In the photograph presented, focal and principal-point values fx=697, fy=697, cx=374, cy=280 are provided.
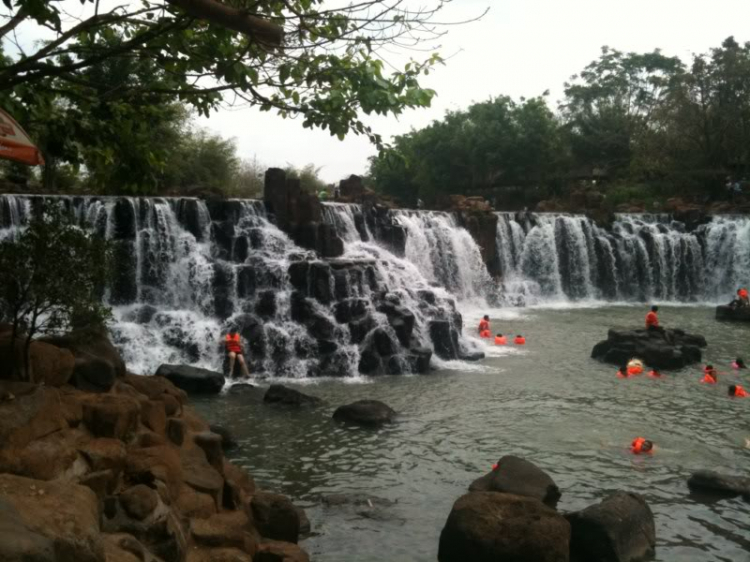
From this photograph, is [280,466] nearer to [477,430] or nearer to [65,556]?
[477,430]

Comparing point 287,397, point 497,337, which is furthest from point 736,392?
point 287,397

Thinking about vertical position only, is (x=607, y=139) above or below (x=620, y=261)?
above

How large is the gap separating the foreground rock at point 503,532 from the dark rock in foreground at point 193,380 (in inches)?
313

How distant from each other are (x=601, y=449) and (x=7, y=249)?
28.6ft

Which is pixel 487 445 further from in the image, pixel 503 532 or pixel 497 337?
pixel 497 337

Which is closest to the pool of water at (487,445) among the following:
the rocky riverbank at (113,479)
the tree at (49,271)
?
the rocky riverbank at (113,479)

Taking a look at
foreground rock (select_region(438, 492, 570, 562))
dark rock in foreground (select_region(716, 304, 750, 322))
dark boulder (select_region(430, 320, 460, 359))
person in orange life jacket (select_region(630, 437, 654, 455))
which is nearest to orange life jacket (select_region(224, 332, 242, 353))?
dark boulder (select_region(430, 320, 460, 359))

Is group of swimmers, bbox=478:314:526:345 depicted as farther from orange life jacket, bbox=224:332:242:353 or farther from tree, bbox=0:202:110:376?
tree, bbox=0:202:110:376

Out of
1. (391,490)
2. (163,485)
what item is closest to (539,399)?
(391,490)

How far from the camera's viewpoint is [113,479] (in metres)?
5.44

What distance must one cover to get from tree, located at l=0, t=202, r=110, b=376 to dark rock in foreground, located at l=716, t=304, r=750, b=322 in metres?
23.8

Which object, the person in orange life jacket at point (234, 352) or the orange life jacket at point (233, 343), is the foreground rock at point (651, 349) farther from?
the orange life jacket at point (233, 343)

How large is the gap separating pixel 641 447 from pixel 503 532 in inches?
190

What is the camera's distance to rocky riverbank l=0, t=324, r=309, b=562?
4305mm
